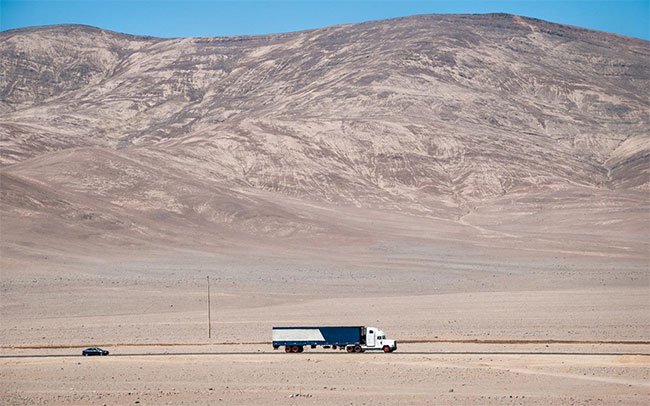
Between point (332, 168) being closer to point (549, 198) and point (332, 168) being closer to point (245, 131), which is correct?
point (245, 131)

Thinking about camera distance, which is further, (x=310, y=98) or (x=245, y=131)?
(x=310, y=98)

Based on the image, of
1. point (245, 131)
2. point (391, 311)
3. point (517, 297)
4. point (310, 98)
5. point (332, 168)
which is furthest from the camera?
point (310, 98)

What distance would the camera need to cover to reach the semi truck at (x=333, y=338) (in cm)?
3959

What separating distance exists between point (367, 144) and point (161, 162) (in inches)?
1322

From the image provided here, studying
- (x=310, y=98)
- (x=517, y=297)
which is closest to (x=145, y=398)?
(x=517, y=297)

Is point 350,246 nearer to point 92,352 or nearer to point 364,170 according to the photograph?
point 364,170

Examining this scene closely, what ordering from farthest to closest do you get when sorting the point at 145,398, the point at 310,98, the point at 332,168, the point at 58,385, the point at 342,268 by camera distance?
the point at 310,98 < the point at 332,168 < the point at 342,268 < the point at 58,385 < the point at 145,398

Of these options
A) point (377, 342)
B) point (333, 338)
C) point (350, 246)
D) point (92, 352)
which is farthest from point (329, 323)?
point (350, 246)

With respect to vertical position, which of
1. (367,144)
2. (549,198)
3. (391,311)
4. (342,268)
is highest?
(367,144)

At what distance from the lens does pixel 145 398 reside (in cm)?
2956

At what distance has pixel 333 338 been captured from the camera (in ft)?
132

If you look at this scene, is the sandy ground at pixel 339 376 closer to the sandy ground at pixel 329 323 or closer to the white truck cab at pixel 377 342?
the sandy ground at pixel 329 323

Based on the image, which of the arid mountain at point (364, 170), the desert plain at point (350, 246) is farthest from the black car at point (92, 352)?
the arid mountain at point (364, 170)

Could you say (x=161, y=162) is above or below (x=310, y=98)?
below
